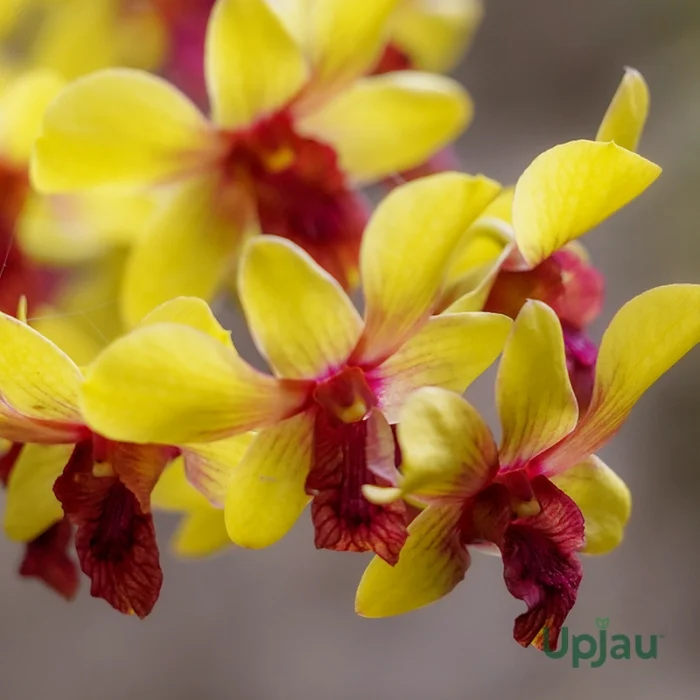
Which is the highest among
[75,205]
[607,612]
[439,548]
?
[75,205]

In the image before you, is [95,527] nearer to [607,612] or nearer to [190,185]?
[190,185]

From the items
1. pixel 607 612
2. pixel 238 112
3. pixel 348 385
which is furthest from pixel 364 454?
pixel 607 612

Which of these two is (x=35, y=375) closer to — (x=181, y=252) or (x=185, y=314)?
(x=185, y=314)

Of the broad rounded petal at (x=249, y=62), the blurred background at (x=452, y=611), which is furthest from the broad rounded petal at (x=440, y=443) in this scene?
the blurred background at (x=452, y=611)

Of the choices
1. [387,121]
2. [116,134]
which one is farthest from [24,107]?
[387,121]

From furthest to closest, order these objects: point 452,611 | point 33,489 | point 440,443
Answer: point 452,611, point 33,489, point 440,443

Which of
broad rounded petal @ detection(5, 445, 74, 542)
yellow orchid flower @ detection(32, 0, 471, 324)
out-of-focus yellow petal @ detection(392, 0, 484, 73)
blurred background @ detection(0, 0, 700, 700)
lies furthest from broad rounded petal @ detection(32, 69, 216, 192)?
blurred background @ detection(0, 0, 700, 700)

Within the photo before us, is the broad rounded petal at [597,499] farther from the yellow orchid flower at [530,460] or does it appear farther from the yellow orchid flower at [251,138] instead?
the yellow orchid flower at [251,138]
